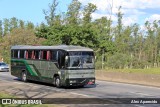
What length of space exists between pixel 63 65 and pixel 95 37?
104 feet

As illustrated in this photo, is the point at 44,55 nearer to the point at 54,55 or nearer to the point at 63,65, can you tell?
the point at 54,55

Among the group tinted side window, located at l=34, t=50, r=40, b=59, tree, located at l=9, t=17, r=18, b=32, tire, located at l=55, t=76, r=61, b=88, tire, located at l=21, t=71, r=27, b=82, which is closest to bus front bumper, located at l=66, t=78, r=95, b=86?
tire, located at l=55, t=76, r=61, b=88

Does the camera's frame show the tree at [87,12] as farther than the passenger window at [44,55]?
Yes

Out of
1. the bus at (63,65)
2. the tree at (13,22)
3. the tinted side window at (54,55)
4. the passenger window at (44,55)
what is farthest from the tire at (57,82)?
the tree at (13,22)

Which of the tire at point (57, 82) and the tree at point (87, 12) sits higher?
the tree at point (87, 12)

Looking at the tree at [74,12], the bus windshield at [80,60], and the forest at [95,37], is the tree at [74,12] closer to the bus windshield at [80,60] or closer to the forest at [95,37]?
the forest at [95,37]

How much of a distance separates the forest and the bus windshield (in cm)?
2310

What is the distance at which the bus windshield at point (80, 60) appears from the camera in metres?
25.4

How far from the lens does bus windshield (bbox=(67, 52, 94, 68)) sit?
25.4 meters

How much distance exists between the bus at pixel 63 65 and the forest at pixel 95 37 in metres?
20.4

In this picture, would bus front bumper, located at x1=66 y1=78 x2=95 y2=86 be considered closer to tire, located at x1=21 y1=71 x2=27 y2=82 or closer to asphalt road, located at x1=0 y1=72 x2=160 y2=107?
asphalt road, located at x1=0 y1=72 x2=160 y2=107

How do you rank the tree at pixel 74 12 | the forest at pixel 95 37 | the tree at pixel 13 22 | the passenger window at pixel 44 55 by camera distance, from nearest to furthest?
the passenger window at pixel 44 55
the forest at pixel 95 37
the tree at pixel 74 12
the tree at pixel 13 22

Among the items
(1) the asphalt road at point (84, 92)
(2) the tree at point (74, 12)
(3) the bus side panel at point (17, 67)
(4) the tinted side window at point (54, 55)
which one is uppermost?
(2) the tree at point (74, 12)

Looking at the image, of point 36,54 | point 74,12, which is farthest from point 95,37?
point 36,54
